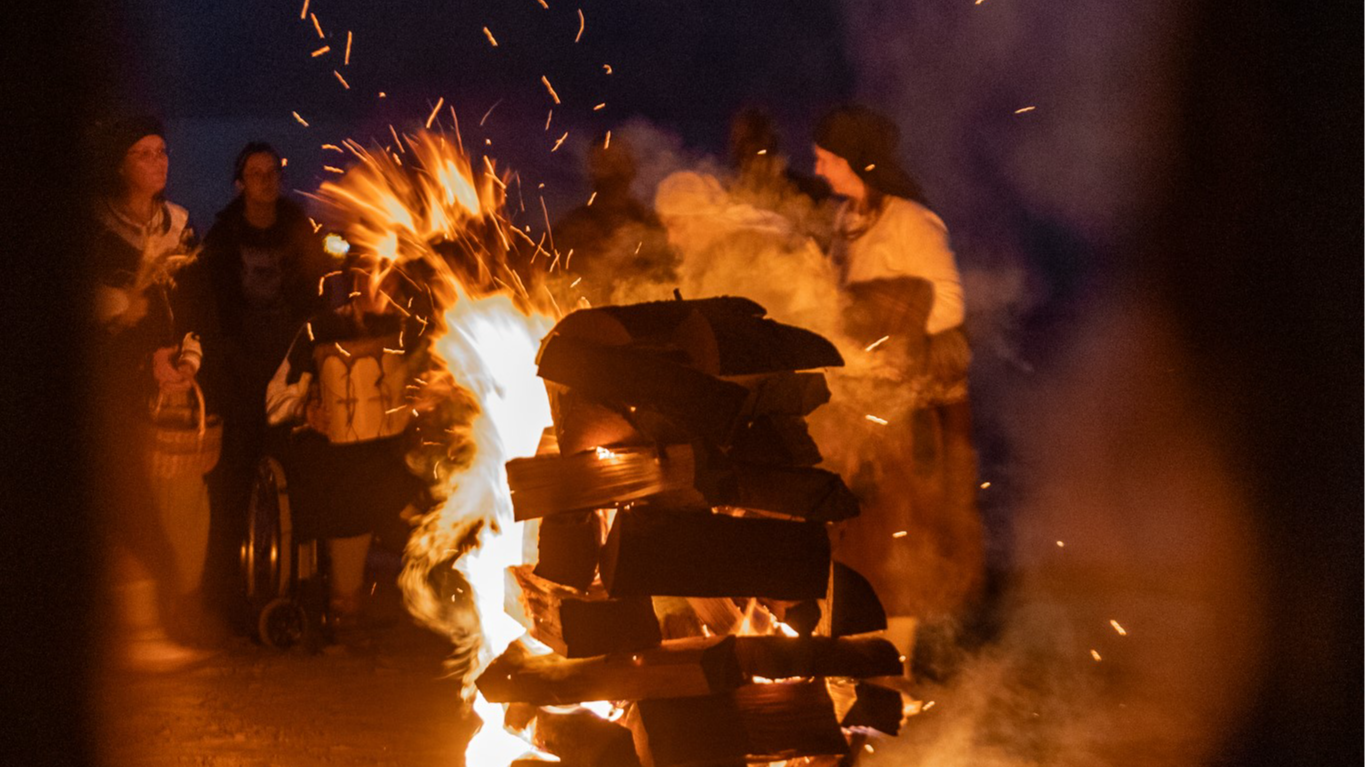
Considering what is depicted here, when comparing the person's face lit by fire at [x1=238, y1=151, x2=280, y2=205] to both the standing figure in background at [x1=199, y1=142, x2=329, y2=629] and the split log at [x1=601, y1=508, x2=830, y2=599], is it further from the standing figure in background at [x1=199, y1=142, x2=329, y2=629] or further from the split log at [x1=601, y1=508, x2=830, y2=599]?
the split log at [x1=601, y1=508, x2=830, y2=599]

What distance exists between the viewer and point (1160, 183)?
526cm

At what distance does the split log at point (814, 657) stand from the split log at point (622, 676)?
0.06 m

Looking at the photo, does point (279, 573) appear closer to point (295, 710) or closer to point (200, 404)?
point (200, 404)

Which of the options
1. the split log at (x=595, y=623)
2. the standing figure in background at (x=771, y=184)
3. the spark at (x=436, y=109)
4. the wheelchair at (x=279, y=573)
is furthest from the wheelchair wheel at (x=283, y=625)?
the spark at (x=436, y=109)

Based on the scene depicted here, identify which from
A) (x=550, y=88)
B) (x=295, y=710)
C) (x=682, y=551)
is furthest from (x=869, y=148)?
(x=550, y=88)

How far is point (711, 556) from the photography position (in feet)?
9.82

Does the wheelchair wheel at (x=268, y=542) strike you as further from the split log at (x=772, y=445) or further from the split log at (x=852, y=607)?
the split log at (x=852, y=607)

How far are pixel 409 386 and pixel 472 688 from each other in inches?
71.1

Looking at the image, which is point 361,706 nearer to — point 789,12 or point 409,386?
point 409,386

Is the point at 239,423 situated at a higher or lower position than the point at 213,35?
lower

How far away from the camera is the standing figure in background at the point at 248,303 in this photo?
603 centimetres

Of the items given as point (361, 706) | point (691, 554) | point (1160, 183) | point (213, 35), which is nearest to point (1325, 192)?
point (1160, 183)

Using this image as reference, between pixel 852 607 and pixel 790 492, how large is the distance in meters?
0.34

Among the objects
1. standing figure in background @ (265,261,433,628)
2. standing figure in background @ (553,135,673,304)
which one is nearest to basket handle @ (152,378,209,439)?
standing figure in background @ (265,261,433,628)
